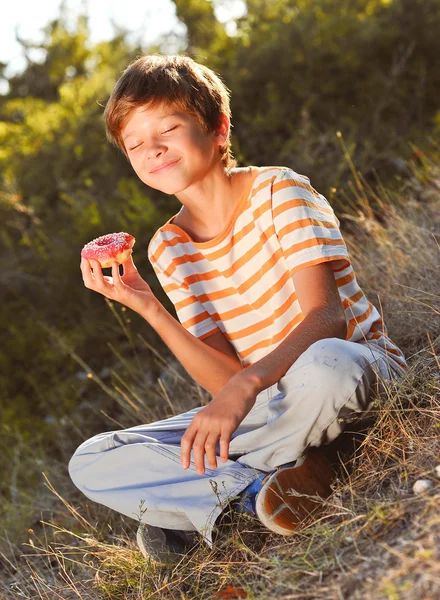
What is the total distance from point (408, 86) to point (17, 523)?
15.9ft

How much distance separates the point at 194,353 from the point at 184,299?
10.5 inches

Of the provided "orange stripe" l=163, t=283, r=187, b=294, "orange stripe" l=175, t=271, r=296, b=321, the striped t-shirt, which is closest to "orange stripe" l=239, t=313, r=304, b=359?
the striped t-shirt

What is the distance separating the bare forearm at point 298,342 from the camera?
2.13 m

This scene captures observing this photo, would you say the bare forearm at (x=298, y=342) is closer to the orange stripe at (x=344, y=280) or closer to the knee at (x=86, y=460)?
the orange stripe at (x=344, y=280)

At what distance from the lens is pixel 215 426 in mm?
1934

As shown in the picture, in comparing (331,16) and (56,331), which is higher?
(331,16)

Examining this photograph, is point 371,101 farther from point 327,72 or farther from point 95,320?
point 95,320

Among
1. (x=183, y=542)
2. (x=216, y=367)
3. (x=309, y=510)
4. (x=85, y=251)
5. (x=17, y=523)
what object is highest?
(x=85, y=251)

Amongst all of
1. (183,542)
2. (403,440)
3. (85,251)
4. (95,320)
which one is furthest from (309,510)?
(95,320)

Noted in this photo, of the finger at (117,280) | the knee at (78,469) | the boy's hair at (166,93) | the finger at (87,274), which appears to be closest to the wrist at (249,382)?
the finger at (117,280)

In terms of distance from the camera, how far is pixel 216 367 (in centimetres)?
268

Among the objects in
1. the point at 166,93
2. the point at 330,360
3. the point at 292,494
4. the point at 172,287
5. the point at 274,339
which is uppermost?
the point at 166,93

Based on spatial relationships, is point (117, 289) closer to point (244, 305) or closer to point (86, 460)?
point (244, 305)

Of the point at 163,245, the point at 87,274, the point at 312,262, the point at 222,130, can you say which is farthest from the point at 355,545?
the point at 222,130
